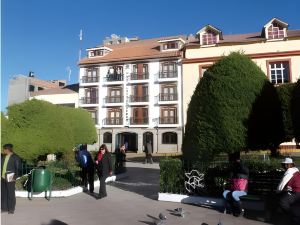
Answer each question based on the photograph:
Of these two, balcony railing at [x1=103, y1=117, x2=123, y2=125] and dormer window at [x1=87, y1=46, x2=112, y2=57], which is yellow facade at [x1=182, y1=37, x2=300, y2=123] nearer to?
balcony railing at [x1=103, y1=117, x2=123, y2=125]

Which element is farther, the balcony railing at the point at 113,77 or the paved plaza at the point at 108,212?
the balcony railing at the point at 113,77

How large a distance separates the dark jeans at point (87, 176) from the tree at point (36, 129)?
382 cm

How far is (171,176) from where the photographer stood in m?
10.8

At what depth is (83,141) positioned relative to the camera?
23.8 meters

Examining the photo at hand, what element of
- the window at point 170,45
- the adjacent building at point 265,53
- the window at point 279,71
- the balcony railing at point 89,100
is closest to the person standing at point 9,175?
the adjacent building at point 265,53

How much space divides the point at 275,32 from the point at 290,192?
88.6 feet

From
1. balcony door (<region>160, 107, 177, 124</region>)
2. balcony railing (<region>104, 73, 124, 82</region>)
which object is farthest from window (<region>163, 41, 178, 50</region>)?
balcony door (<region>160, 107, 177, 124</region>)

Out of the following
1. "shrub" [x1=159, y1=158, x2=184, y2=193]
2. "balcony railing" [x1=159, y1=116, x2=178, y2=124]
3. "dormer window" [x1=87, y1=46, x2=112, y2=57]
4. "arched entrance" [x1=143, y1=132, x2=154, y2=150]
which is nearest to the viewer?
"shrub" [x1=159, y1=158, x2=184, y2=193]

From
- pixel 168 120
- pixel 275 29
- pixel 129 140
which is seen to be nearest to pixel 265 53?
pixel 275 29

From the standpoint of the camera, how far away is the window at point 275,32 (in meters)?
30.9

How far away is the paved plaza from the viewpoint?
8.13m

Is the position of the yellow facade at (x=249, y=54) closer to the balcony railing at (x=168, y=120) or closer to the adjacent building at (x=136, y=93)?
the balcony railing at (x=168, y=120)

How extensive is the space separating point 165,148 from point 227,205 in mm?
34292

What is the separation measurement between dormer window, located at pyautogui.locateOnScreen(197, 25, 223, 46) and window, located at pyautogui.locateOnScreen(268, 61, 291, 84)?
576 cm
